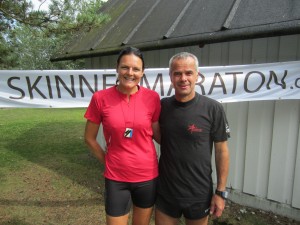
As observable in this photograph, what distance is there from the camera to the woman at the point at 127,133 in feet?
7.73

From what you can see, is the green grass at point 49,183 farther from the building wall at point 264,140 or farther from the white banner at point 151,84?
the building wall at point 264,140

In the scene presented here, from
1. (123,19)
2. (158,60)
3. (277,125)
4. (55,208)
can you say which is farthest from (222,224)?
(123,19)

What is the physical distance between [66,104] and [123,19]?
11.5 feet

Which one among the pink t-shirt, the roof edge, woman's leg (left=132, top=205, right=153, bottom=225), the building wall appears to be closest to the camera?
the pink t-shirt

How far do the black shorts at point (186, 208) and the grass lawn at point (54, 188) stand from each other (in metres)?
1.83

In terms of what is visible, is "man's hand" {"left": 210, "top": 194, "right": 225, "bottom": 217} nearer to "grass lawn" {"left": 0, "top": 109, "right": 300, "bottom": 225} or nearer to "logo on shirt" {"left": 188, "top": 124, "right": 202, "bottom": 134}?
"logo on shirt" {"left": 188, "top": 124, "right": 202, "bottom": 134}

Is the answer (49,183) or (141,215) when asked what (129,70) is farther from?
(49,183)

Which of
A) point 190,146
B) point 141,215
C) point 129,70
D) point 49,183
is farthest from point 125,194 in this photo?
point 49,183

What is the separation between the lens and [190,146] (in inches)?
91.4

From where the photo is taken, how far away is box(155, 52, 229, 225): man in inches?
90.4

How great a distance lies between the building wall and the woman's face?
2413 millimetres

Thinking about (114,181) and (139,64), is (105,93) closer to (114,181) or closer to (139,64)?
(139,64)

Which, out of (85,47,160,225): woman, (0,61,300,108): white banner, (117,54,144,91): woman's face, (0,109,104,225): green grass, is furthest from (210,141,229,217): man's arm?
(0,109,104,225): green grass

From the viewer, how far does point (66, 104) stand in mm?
→ 3887
